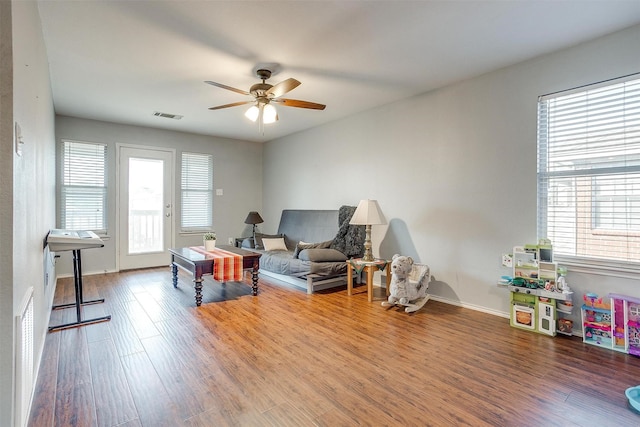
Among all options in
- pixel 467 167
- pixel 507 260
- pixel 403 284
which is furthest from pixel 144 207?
pixel 507 260

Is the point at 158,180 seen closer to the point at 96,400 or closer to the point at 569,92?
the point at 96,400

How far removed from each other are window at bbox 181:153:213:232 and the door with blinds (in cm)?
26

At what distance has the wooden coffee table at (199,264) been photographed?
353cm

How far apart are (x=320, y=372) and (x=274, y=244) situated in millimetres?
3259

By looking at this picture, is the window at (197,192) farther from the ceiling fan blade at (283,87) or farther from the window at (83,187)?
the ceiling fan blade at (283,87)

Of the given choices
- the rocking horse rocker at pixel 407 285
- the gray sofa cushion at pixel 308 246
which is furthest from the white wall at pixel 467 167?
the gray sofa cushion at pixel 308 246

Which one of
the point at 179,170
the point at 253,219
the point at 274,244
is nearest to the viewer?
the point at 274,244

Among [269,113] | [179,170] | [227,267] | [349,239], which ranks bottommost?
[227,267]

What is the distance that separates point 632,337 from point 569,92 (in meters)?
2.08

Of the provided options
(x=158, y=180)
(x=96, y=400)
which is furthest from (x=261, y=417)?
(x=158, y=180)

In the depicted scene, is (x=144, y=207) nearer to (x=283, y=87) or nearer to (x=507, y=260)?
(x=283, y=87)

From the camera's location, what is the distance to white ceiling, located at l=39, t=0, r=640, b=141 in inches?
88.7

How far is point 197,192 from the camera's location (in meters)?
6.18

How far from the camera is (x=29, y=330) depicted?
1.66m
